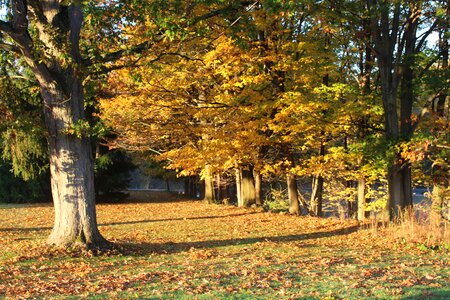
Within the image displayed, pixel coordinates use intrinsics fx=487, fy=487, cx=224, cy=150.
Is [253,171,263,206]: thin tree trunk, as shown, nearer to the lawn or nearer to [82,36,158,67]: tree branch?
the lawn

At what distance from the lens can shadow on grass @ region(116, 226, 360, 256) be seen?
34.4ft

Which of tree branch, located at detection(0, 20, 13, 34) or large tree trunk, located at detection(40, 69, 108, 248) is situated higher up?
tree branch, located at detection(0, 20, 13, 34)

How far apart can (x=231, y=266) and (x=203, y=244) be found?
10.5ft

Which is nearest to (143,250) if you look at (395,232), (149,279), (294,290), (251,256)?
(251,256)

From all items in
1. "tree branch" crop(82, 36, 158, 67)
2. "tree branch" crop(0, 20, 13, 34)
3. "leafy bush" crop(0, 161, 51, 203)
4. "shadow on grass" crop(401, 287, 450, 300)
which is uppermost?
"tree branch" crop(0, 20, 13, 34)

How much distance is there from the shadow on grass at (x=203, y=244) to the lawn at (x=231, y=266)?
25mm

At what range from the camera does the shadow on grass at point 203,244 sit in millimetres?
10473

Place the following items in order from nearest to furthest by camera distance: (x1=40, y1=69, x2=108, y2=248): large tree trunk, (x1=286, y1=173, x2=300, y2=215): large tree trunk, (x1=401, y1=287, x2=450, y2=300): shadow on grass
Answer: (x1=401, y1=287, x2=450, y2=300): shadow on grass → (x1=40, y1=69, x2=108, y2=248): large tree trunk → (x1=286, y1=173, x2=300, y2=215): large tree trunk

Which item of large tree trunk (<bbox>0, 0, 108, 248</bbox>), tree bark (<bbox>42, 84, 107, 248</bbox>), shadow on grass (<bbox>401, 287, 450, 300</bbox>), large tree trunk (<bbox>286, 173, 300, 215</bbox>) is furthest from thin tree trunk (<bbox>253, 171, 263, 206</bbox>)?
shadow on grass (<bbox>401, 287, 450, 300</bbox>)

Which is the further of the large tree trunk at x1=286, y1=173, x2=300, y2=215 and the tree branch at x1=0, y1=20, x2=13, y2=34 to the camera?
the large tree trunk at x1=286, y1=173, x2=300, y2=215

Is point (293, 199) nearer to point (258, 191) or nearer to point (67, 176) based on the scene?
point (258, 191)

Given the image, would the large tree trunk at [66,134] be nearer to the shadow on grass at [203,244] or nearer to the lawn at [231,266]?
the lawn at [231,266]

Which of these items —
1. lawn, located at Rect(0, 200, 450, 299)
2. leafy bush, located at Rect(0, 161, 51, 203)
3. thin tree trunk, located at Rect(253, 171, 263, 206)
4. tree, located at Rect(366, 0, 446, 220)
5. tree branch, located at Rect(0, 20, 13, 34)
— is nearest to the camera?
lawn, located at Rect(0, 200, 450, 299)

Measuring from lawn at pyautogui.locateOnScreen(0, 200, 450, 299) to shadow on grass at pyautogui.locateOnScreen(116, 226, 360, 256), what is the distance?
25 millimetres
